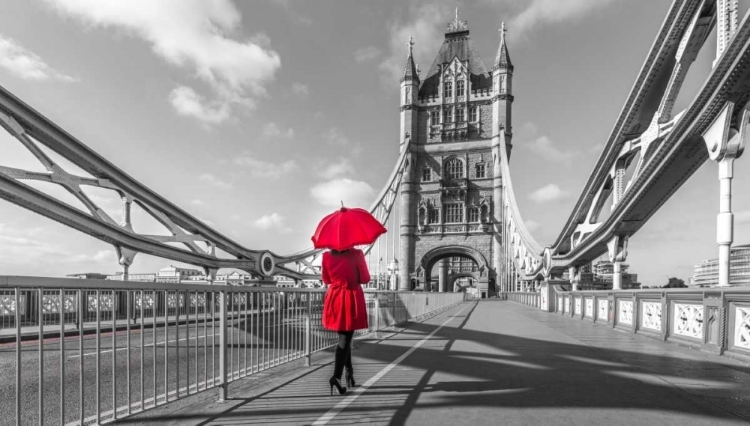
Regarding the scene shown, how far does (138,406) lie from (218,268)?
63.3 ft

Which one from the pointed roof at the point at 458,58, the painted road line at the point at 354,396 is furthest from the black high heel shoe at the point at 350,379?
the pointed roof at the point at 458,58

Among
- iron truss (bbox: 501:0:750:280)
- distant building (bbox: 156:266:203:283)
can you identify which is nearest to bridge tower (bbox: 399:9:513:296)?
distant building (bbox: 156:266:203:283)

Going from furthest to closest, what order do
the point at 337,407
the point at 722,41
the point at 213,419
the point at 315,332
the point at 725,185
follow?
the point at 722,41 < the point at 725,185 < the point at 315,332 < the point at 337,407 < the point at 213,419

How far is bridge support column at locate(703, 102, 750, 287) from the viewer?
8914 mm

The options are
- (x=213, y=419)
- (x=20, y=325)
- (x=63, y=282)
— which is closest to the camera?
(x=20, y=325)

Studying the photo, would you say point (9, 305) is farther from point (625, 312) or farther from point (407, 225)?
point (407, 225)

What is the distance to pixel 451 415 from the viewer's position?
371 centimetres

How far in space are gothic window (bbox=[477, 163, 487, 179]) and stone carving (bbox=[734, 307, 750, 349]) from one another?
162 feet

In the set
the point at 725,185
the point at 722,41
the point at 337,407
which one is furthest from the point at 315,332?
the point at 722,41

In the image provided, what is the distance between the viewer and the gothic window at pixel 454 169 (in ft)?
184

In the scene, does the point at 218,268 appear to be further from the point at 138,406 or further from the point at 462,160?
the point at 462,160

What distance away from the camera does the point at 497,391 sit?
4543 mm

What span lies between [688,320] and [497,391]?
5.34 m

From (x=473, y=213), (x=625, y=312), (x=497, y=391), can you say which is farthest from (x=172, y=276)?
(x=473, y=213)
